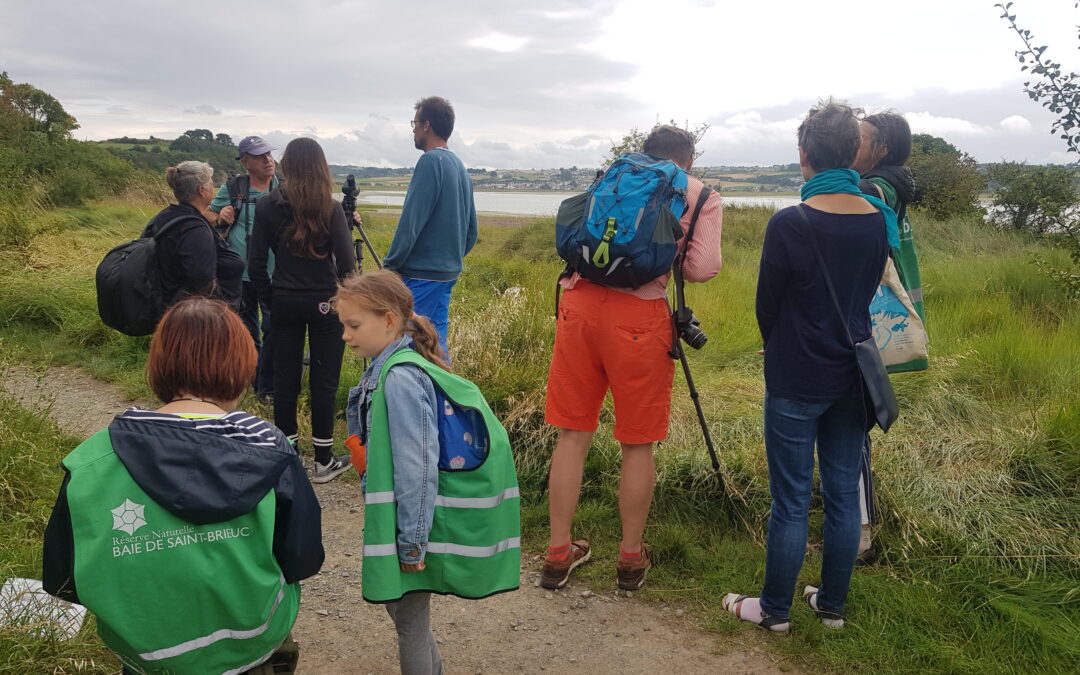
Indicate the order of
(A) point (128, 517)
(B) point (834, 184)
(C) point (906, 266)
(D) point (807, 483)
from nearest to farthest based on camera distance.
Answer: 1. (A) point (128, 517)
2. (B) point (834, 184)
3. (D) point (807, 483)
4. (C) point (906, 266)

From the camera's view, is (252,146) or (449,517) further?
(252,146)

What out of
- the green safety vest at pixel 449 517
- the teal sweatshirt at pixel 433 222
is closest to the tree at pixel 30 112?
the teal sweatshirt at pixel 433 222

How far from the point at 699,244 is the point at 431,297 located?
2.04 m

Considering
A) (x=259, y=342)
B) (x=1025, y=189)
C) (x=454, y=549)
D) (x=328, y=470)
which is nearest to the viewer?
(x=454, y=549)

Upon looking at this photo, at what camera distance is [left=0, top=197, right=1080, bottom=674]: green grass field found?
10.5 feet

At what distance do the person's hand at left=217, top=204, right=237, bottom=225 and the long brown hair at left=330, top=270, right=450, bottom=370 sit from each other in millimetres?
3988

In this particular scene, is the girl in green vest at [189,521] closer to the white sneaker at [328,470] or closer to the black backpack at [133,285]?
the black backpack at [133,285]

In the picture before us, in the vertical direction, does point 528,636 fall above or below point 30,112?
below

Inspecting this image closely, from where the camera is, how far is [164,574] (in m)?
1.82

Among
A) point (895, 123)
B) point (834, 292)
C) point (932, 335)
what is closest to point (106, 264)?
point (834, 292)

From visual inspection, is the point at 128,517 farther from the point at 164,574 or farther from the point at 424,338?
the point at 424,338

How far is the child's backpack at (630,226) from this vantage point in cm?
311

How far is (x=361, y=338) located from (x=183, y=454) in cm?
75

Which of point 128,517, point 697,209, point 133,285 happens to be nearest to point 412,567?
point 128,517
